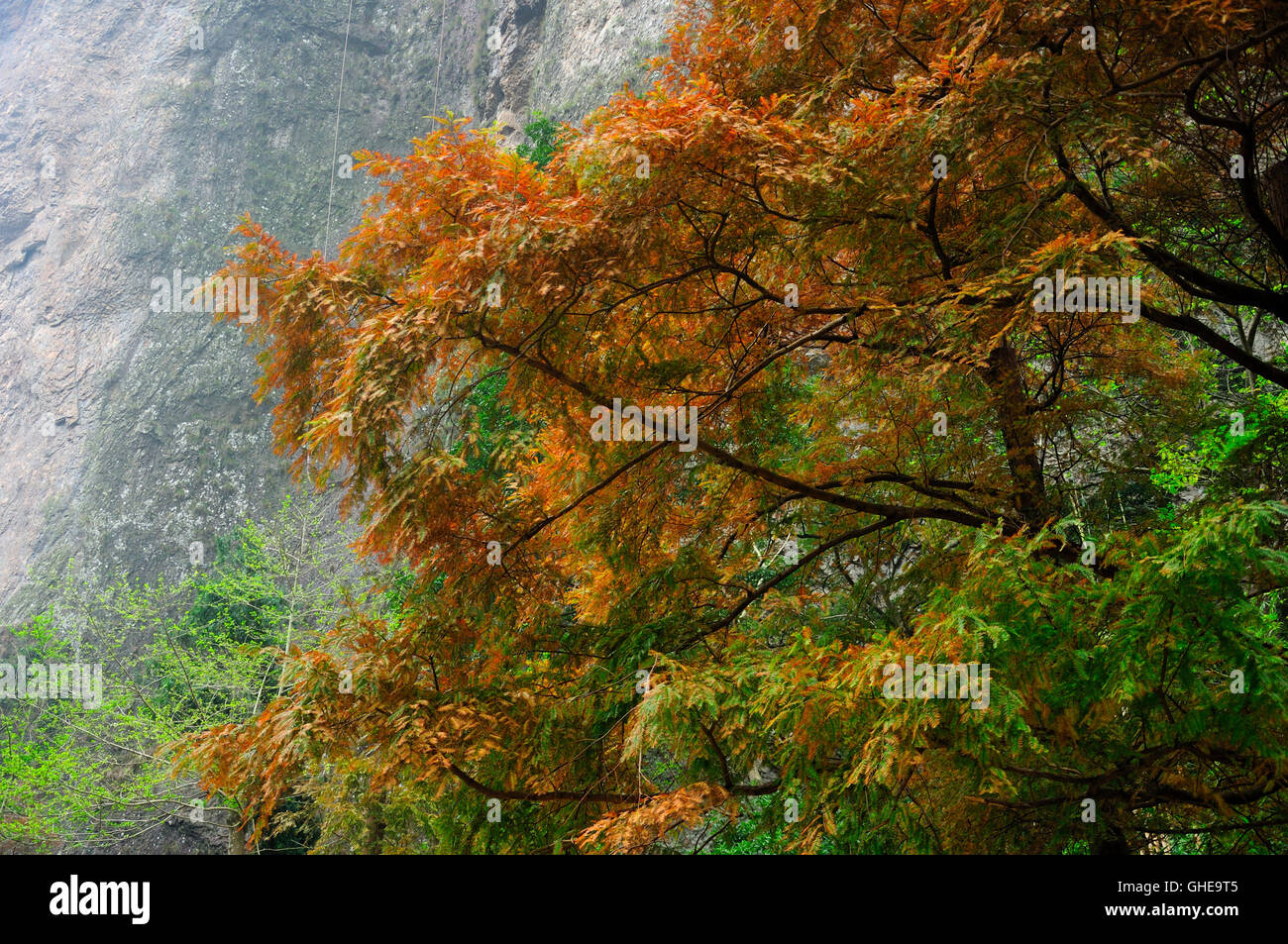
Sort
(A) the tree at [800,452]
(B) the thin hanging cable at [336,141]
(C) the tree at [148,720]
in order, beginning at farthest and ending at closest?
(B) the thin hanging cable at [336,141], (C) the tree at [148,720], (A) the tree at [800,452]

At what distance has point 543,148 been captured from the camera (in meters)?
17.9

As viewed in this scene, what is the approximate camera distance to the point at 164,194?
44.6 m

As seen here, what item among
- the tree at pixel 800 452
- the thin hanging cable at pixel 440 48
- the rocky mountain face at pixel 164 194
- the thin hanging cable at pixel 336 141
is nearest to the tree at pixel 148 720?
the tree at pixel 800 452

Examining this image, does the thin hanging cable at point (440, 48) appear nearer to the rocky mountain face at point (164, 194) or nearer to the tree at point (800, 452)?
the rocky mountain face at point (164, 194)

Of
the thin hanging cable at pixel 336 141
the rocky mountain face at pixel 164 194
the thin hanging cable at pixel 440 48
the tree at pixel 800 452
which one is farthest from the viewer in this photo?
the thin hanging cable at pixel 336 141

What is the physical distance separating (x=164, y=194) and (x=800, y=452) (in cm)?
4646

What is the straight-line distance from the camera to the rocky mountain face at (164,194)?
37.6m

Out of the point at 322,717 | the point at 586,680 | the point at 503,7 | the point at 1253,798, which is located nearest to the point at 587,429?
the point at 586,680

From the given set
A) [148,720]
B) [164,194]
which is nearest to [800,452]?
[148,720]

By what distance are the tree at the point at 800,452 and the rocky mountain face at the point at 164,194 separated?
93.9 feet

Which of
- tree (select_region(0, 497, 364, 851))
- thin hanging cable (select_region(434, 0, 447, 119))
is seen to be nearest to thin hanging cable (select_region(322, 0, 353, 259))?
thin hanging cable (select_region(434, 0, 447, 119))

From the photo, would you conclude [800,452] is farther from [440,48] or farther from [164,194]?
[164,194]

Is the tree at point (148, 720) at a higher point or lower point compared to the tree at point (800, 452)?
lower

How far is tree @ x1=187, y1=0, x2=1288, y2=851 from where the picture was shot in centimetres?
384
